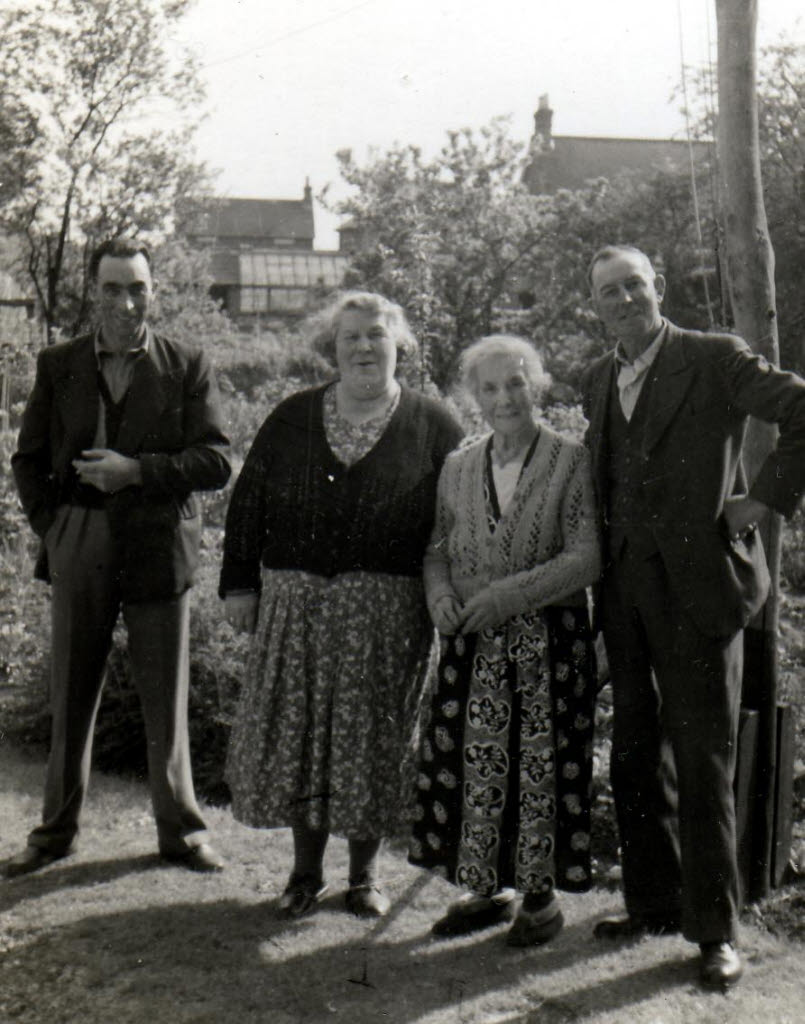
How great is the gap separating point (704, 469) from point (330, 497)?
4.07 feet

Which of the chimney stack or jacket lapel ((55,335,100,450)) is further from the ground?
the chimney stack

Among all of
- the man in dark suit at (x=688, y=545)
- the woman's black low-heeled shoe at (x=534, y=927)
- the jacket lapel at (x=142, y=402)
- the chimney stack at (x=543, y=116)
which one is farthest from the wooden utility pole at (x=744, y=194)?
the chimney stack at (x=543, y=116)

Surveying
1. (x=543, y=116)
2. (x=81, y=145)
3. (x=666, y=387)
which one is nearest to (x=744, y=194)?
(x=666, y=387)

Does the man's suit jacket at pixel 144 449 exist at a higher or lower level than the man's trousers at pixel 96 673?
higher

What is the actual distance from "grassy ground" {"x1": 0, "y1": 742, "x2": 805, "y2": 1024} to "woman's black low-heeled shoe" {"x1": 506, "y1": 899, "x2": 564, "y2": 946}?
39 mm

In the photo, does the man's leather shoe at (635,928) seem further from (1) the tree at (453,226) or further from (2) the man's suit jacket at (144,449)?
(1) the tree at (453,226)

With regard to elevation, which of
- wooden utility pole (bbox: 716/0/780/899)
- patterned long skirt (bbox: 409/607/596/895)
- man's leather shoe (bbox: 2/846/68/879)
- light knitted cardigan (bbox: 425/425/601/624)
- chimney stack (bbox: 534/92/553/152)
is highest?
chimney stack (bbox: 534/92/553/152)

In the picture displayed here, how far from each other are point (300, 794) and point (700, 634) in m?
1.45

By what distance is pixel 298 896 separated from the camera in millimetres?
4020

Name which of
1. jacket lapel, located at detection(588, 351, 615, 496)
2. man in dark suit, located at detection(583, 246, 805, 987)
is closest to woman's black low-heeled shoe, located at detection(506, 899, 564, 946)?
man in dark suit, located at detection(583, 246, 805, 987)

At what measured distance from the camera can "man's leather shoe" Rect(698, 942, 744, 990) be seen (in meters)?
3.48

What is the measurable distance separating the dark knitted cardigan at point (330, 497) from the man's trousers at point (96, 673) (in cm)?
53

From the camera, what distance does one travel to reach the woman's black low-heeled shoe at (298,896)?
13.1ft

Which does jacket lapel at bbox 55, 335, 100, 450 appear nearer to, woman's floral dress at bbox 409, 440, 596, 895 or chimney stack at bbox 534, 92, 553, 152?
woman's floral dress at bbox 409, 440, 596, 895
